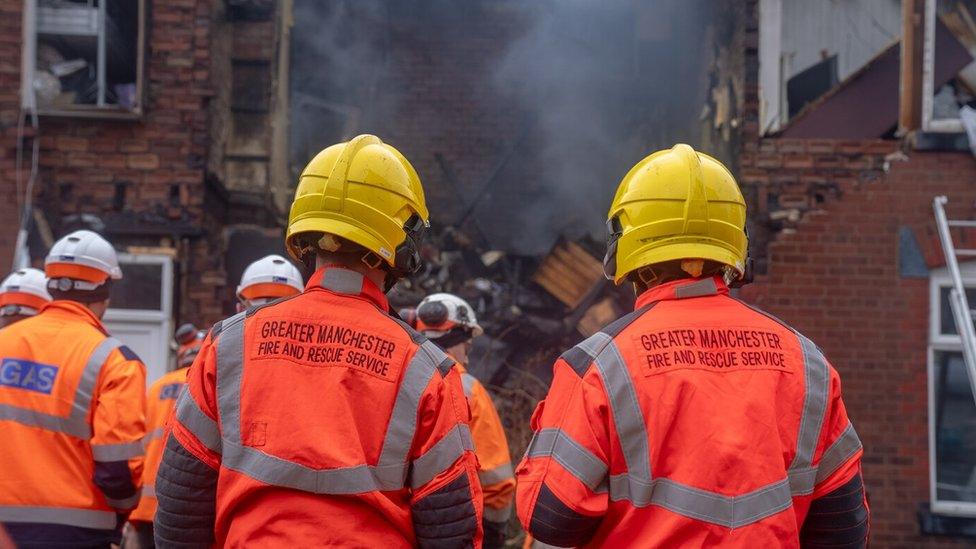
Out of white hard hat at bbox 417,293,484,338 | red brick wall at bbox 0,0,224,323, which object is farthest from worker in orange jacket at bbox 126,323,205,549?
red brick wall at bbox 0,0,224,323

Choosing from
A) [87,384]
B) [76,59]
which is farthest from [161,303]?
[87,384]

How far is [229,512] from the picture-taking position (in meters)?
2.20

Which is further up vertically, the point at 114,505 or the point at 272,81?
the point at 272,81

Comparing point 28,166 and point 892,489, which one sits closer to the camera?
point 892,489

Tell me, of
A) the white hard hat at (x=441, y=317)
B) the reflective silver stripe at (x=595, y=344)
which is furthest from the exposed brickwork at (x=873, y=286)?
the reflective silver stripe at (x=595, y=344)

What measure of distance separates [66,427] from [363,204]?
2.05m

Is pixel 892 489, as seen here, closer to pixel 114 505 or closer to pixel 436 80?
pixel 114 505

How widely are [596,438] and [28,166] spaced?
6.97 metres

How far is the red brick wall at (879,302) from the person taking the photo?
7176 millimetres

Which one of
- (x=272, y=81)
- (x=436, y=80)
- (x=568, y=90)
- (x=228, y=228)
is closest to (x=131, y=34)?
(x=272, y=81)

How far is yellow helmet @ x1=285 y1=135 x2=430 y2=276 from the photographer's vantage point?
239 centimetres

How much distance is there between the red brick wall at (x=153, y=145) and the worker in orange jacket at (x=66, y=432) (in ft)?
12.9

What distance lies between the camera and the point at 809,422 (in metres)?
2.23

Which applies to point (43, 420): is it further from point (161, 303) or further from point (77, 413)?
point (161, 303)
